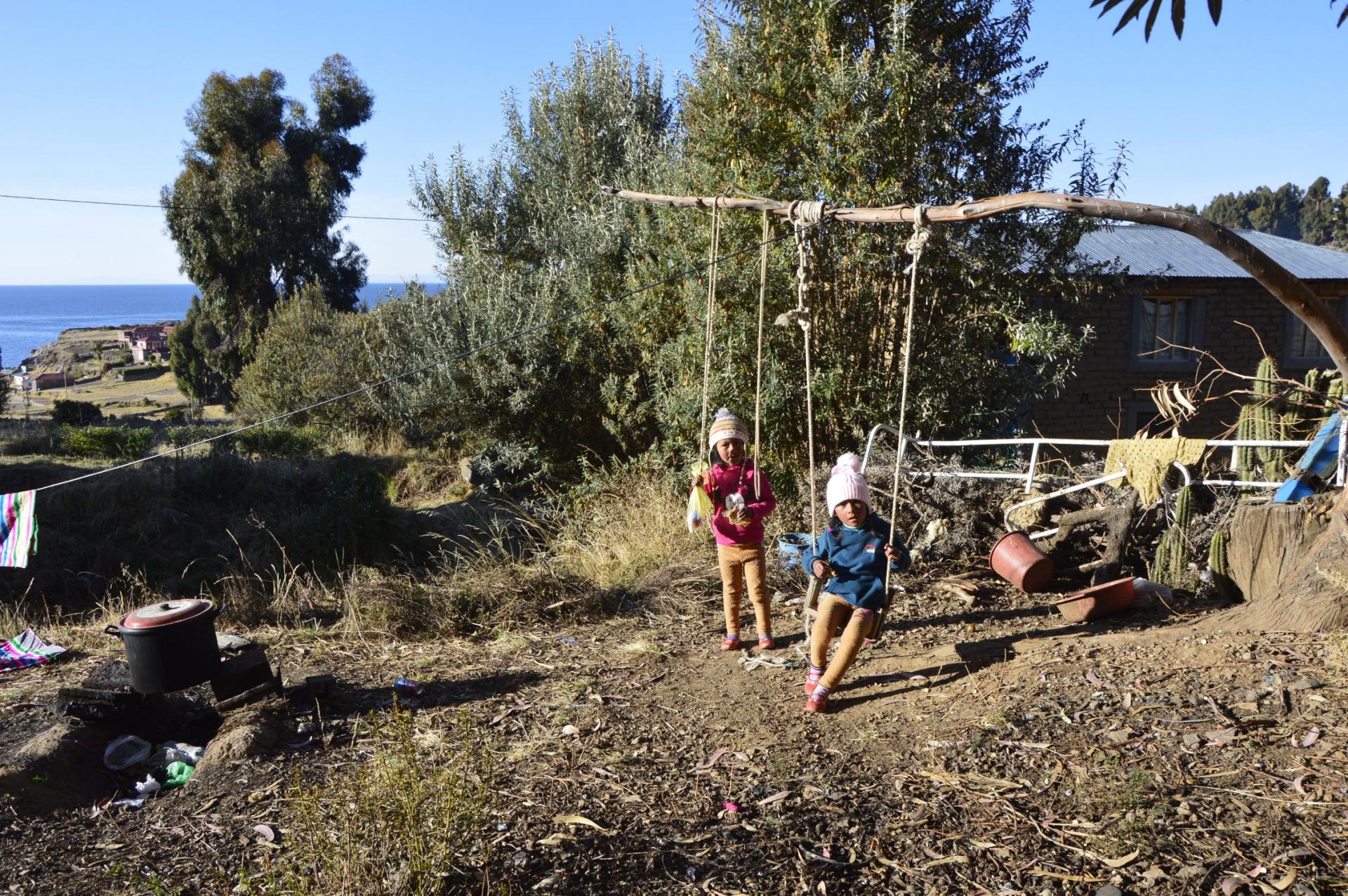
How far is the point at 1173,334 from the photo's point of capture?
17.0 m

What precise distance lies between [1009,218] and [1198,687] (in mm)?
6022

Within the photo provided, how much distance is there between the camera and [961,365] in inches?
350

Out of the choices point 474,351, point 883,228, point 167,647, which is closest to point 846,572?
point 167,647

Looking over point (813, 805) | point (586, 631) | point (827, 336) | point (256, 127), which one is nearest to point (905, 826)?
point (813, 805)

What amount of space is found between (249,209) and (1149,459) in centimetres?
2728

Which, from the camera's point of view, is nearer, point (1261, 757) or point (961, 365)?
point (1261, 757)

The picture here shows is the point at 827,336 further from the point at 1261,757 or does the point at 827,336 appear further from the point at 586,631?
the point at 1261,757

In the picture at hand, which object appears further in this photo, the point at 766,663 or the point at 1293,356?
the point at 1293,356

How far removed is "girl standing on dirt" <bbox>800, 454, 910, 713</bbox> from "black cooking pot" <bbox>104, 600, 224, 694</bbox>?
316 cm

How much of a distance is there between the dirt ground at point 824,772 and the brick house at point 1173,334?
11556mm

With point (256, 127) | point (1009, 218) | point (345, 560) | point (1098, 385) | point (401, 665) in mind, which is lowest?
point (345, 560)

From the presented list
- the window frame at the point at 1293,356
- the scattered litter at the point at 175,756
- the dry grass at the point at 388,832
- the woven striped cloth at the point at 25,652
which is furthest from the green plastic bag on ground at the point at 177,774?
the window frame at the point at 1293,356

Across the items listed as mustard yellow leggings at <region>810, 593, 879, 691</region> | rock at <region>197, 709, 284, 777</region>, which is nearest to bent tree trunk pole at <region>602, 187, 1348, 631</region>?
mustard yellow leggings at <region>810, 593, 879, 691</region>

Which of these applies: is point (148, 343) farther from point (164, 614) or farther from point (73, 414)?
point (164, 614)
